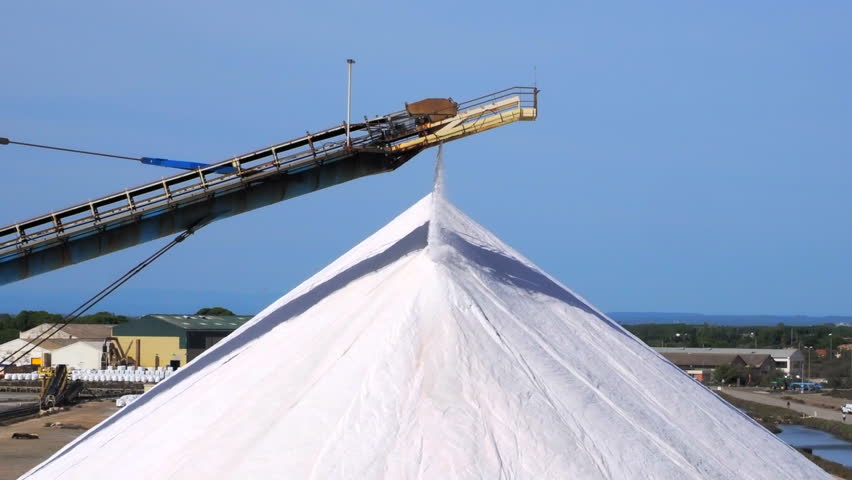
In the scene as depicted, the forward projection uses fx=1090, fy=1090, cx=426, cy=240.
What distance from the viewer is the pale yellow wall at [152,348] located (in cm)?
7075

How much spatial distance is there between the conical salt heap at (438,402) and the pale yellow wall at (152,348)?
5907 cm

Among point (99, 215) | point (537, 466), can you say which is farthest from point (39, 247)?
point (537, 466)

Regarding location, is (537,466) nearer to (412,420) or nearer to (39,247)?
(412,420)

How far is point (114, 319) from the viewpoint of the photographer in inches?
4973

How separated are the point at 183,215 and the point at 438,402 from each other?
353 inches

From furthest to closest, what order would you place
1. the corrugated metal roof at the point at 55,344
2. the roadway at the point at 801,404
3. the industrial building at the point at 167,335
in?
the corrugated metal roof at the point at 55,344 → the industrial building at the point at 167,335 → the roadway at the point at 801,404

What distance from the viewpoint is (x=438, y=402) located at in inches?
342

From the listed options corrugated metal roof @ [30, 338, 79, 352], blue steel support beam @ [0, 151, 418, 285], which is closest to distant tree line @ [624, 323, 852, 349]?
corrugated metal roof @ [30, 338, 79, 352]

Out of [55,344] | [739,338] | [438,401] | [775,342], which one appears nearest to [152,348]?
[55,344]

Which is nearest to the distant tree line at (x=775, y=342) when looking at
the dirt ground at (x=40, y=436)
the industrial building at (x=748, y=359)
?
the industrial building at (x=748, y=359)

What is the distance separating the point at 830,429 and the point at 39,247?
50.8 meters

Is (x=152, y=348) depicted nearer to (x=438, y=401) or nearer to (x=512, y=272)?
(x=512, y=272)

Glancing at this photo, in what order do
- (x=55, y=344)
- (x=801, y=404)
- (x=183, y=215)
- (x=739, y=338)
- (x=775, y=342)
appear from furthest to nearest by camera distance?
(x=739, y=338), (x=775, y=342), (x=55, y=344), (x=801, y=404), (x=183, y=215)

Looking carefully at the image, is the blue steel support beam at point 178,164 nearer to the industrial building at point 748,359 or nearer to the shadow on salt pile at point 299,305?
the shadow on salt pile at point 299,305
